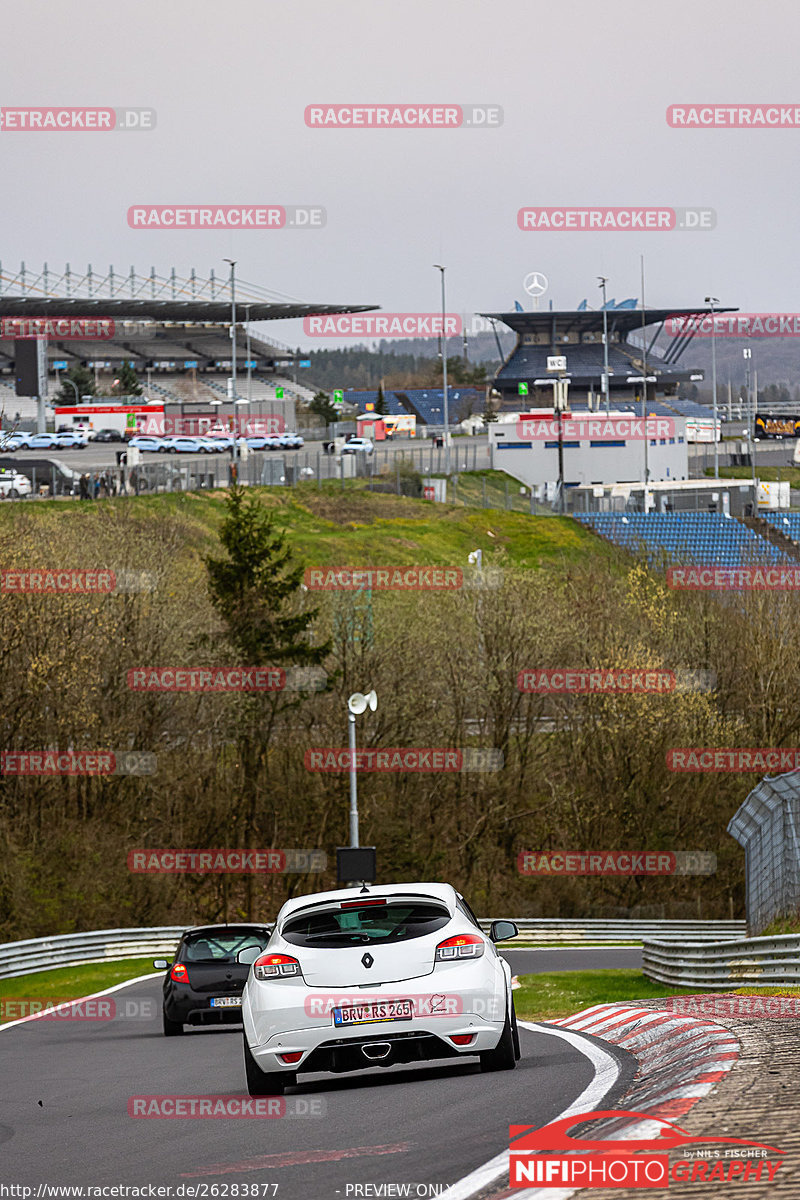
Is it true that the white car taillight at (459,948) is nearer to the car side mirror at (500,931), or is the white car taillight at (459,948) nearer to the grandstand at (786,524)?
the car side mirror at (500,931)

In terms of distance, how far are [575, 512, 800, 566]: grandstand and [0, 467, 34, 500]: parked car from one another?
27.9m

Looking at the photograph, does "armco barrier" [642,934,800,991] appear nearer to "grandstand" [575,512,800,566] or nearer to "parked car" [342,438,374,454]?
"grandstand" [575,512,800,566]

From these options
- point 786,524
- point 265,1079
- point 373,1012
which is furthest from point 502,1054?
point 786,524

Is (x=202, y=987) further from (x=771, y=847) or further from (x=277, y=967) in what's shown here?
(x=771, y=847)

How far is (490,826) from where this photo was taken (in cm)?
4794

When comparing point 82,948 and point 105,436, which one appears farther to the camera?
point 105,436

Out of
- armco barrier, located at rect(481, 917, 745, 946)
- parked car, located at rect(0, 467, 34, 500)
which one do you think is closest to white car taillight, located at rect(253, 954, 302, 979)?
armco barrier, located at rect(481, 917, 745, 946)

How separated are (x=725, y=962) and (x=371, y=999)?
38.7 feet

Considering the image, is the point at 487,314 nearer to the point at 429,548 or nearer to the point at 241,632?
the point at 429,548

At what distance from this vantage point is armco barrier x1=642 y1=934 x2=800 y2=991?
1831cm

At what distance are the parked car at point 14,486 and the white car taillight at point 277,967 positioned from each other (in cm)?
6558

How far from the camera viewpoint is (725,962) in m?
20.3

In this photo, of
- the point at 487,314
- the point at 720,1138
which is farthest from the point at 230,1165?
the point at 487,314

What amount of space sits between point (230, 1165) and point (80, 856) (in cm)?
3408
